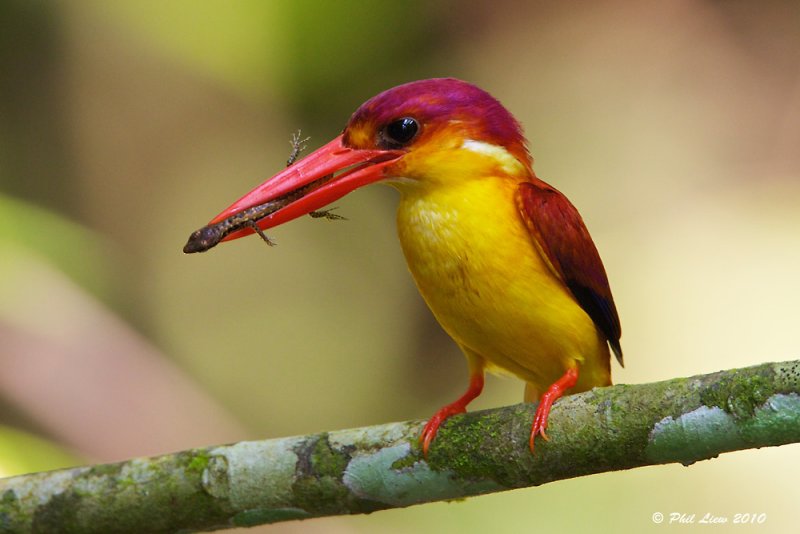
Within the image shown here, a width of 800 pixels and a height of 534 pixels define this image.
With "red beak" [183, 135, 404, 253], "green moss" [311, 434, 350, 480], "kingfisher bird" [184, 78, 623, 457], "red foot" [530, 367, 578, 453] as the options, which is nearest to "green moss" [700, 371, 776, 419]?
"red foot" [530, 367, 578, 453]

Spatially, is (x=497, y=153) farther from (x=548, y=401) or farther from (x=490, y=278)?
(x=548, y=401)

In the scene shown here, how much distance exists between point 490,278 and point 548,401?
0.91 ft

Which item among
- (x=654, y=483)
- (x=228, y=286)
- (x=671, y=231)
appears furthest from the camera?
(x=228, y=286)

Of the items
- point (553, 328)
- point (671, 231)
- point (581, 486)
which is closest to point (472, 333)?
point (553, 328)

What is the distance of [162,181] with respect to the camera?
15.5 ft

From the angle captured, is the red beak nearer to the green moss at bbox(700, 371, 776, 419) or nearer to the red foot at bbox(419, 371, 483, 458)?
the red foot at bbox(419, 371, 483, 458)

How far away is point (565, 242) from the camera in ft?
6.64

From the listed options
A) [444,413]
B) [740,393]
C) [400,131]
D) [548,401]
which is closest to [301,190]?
[400,131]

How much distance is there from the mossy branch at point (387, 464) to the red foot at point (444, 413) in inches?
0.7

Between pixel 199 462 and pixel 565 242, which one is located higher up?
pixel 565 242

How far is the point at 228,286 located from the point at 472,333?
2791 mm

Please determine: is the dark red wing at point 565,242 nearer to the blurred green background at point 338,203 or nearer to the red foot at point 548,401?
the red foot at point 548,401

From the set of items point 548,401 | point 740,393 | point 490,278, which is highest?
point 490,278

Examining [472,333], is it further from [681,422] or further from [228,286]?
[228,286]
